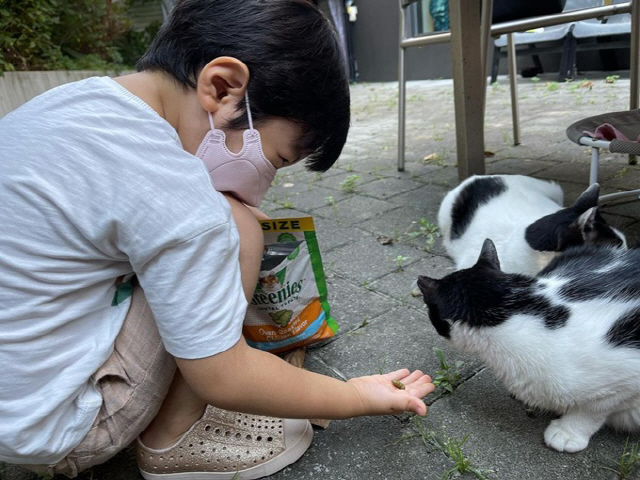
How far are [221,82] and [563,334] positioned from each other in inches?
32.0

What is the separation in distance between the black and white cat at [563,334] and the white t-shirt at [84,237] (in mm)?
548

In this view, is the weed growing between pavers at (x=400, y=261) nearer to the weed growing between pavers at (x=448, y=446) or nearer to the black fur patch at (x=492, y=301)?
the black fur patch at (x=492, y=301)

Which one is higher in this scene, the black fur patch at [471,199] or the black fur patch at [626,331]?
the black fur patch at [626,331]

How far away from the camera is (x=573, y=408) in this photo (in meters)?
0.97

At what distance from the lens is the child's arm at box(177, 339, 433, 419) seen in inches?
31.6

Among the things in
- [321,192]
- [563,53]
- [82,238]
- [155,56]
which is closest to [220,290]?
[82,238]

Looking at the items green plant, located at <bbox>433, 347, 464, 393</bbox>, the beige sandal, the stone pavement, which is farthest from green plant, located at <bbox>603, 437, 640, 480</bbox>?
the beige sandal

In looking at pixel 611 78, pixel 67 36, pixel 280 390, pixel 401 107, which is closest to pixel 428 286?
pixel 280 390

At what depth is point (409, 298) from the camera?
1.61m

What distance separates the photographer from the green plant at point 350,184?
2.91 meters

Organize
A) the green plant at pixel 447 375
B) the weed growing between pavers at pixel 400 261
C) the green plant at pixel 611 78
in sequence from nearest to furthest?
the green plant at pixel 447 375, the weed growing between pavers at pixel 400 261, the green plant at pixel 611 78

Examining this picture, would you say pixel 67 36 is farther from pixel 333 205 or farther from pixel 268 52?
pixel 268 52

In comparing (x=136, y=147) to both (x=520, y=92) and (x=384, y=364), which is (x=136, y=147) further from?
(x=520, y=92)

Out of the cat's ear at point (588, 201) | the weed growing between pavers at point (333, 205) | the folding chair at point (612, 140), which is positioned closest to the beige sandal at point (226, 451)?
the cat's ear at point (588, 201)
